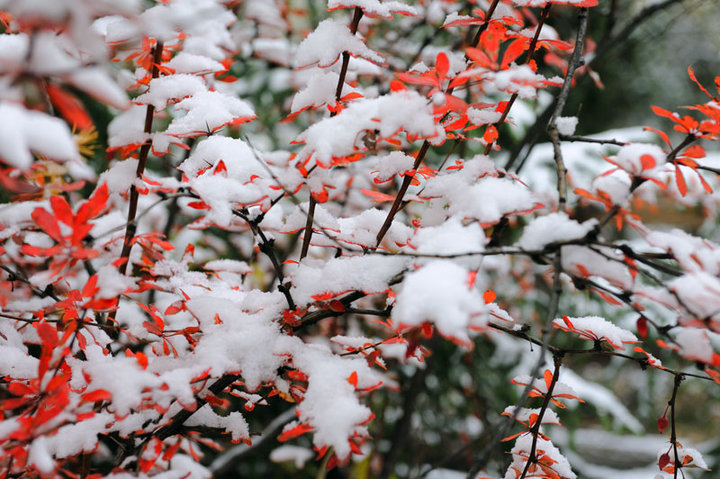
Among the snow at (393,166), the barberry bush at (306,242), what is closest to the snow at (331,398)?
the barberry bush at (306,242)

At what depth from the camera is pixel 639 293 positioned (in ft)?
1.72

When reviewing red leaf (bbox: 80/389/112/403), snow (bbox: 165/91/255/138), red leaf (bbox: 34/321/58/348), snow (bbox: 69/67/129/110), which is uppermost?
snow (bbox: 69/67/129/110)

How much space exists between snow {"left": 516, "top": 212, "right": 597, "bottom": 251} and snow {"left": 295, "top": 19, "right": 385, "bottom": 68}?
31 centimetres

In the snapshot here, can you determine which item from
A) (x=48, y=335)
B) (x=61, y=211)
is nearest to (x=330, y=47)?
(x=61, y=211)

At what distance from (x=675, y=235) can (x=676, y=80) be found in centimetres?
620

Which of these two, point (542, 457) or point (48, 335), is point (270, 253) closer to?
point (48, 335)

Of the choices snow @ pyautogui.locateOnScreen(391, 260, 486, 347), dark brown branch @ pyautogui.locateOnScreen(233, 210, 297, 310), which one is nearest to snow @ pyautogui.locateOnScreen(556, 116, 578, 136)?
snow @ pyautogui.locateOnScreen(391, 260, 486, 347)

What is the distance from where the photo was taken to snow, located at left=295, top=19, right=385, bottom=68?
2.20 ft

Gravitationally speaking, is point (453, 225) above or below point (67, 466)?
above

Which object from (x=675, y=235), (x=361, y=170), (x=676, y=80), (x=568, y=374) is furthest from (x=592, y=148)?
(x=676, y=80)

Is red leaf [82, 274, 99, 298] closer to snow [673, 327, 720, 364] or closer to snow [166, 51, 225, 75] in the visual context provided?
snow [166, 51, 225, 75]

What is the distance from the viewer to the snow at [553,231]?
1.74ft

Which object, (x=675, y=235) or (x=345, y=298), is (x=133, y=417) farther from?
(x=675, y=235)

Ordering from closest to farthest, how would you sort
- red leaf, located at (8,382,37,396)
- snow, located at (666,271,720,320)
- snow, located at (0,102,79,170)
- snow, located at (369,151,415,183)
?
snow, located at (0,102,79,170) < snow, located at (666,271,720,320) < red leaf, located at (8,382,37,396) < snow, located at (369,151,415,183)
